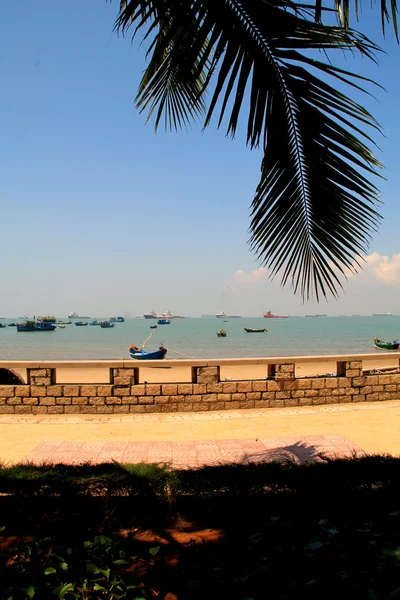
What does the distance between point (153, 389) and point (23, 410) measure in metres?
2.47

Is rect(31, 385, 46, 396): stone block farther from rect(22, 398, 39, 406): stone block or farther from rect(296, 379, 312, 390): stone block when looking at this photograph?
rect(296, 379, 312, 390): stone block

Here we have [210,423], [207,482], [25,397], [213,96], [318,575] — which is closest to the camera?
[318,575]

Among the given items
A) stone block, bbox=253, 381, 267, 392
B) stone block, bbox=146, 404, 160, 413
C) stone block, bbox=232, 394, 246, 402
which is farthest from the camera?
stone block, bbox=253, 381, 267, 392

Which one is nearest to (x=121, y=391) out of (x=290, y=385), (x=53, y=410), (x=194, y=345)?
(x=53, y=410)

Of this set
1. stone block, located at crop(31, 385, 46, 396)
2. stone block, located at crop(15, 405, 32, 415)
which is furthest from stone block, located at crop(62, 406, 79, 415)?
stone block, located at crop(15, 405, 32, 415)

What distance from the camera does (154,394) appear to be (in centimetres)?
804

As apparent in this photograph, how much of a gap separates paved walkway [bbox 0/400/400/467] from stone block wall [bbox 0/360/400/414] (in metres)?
0.25

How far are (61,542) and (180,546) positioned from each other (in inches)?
34.8

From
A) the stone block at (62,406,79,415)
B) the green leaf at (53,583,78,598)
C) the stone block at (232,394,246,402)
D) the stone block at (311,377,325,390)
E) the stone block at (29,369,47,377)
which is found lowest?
the stone block at (62,406,79,415)

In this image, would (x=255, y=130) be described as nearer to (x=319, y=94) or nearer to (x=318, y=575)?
(x=319, y=94)

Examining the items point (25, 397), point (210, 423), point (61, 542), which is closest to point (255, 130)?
point (61, 542)

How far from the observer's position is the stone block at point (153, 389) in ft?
26.3

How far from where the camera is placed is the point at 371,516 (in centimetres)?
341

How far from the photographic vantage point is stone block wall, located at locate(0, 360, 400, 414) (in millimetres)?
7930
